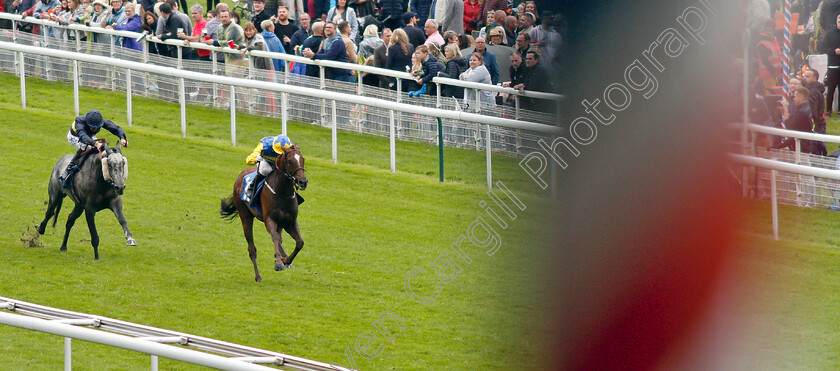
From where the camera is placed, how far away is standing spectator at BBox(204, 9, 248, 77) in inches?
529

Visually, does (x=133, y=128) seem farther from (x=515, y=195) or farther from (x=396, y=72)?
(x=515, y=195)

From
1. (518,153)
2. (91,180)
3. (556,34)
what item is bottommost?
(91,180)

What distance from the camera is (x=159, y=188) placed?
10.7m

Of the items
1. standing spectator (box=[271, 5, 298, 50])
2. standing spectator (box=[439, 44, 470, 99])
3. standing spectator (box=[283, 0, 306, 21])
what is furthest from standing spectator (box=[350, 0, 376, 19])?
standing spectator (box=[439, 44, 470, 99])

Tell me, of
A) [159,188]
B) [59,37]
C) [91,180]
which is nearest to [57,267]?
[91,180]

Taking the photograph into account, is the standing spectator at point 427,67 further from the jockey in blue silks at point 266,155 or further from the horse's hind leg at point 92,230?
the horse's hind leg at point 92,230

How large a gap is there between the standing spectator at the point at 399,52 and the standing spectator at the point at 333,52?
2.38ft

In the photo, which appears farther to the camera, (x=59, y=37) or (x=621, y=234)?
(x=59, y=37)

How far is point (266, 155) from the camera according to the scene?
7.45 meters

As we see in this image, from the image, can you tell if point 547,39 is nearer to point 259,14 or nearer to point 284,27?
point 284,27

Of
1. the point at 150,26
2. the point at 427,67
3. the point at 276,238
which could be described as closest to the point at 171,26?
the point at 150,26

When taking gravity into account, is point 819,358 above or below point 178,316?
above

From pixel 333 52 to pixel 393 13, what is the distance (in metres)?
2.34

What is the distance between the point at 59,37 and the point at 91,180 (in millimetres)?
8327
